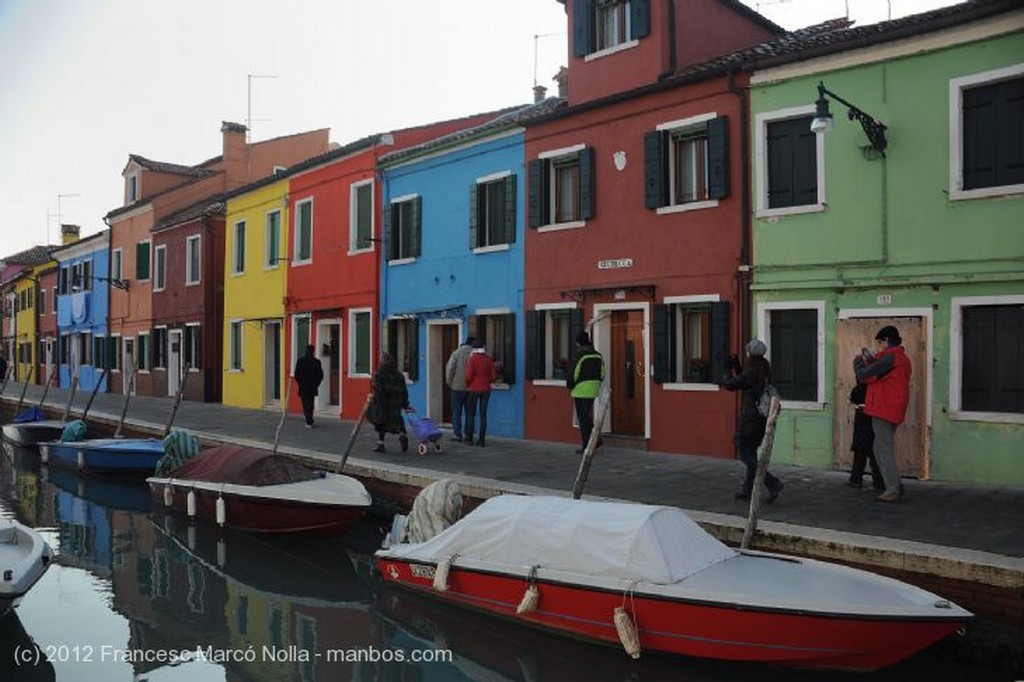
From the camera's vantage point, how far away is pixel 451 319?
16.2 metres

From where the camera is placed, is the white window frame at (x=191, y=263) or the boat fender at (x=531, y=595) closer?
the boat fender at (x=531, y=595)

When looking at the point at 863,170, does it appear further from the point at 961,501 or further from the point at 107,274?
the point at 107,274

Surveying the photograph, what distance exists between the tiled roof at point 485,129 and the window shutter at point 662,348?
4081mm

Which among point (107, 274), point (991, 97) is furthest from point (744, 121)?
point (107, 274)

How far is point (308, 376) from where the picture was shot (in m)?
16.8

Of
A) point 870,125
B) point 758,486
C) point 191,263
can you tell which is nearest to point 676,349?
point 870,125

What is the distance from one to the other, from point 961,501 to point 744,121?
Answer: 583cm

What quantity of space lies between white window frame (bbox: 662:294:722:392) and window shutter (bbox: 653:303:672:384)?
0.29 ft

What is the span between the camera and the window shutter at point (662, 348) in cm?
1245

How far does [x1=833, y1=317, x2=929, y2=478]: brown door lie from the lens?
32.7ft

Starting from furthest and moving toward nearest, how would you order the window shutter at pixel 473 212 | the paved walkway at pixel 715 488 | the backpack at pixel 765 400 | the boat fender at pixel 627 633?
the window shutter at pixel 473 212 < the backpack at pixel 765 400 < the paved walkway at pixel 715 488 < the boat fender at pixel 627 633

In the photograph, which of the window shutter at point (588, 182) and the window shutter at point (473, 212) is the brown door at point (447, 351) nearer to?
the window shutter at point (473, 212)

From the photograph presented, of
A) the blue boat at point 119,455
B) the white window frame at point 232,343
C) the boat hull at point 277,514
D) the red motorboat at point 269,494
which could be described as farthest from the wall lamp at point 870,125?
the white window frame at point 232,343

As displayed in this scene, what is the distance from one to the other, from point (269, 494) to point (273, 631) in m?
3.01
